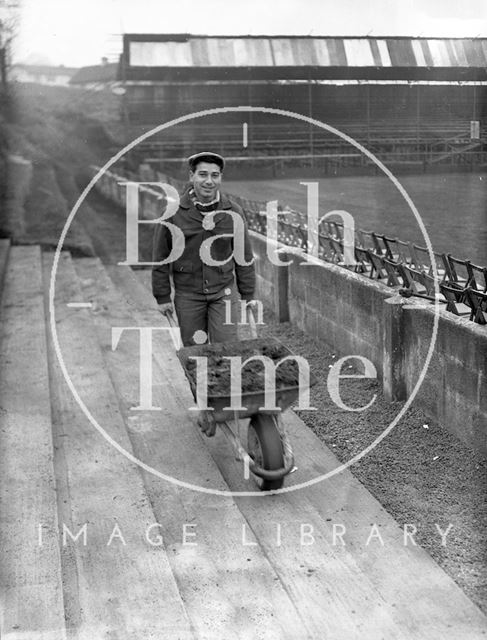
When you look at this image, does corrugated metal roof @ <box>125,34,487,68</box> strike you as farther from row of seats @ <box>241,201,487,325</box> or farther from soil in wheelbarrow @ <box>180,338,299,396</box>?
soil in wheelbarrow @ <box>180,338,299,396</box>

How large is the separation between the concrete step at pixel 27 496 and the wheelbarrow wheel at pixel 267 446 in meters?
1.37

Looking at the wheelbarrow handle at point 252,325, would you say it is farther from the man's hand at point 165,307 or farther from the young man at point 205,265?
the man's hand at point 165,307

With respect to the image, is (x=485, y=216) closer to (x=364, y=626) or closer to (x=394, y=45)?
(x=394, y=45)

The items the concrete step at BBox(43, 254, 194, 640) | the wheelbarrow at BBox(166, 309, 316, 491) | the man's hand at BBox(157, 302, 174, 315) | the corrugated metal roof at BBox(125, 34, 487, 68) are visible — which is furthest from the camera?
the corrugated metal roof at BBox(125, 34, 487, 68)

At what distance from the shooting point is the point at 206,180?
6.04 metres

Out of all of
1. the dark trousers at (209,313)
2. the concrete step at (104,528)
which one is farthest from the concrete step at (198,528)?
the dark trousers at (209,313)

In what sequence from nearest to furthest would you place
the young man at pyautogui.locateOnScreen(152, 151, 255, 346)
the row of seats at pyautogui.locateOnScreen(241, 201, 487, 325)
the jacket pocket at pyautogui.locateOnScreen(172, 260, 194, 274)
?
the young man at pyautogui.locateOnScreen(152, 151, 255, 346) → the jacket pocket at pyautogui.locateOnScreen(172, 260, 194, 274) → the row of seats at pyautogui.locateOnScreen(241, 201, 487, 325)

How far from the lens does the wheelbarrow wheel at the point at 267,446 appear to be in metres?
5.48

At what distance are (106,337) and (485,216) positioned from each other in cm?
1163

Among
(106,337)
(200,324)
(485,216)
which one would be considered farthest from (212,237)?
(485,216)

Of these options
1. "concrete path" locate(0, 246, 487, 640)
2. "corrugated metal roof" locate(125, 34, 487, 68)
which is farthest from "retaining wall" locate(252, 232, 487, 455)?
"corrugated metal roof" locate(125, 34, 487, 68)

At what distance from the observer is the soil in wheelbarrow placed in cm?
547

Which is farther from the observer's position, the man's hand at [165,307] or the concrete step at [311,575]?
the man's hand at [165,307]

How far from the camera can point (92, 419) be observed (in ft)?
22.9
